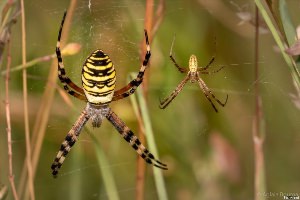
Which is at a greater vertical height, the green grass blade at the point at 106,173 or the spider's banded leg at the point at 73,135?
the spider's banded leg at the point at 73,135

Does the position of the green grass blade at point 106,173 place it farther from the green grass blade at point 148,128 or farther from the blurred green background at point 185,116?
the blurred green background at point 185,116

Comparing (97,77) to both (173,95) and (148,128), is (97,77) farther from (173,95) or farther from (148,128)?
(173,95)

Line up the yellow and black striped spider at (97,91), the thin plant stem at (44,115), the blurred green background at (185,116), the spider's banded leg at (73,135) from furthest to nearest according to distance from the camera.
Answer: the blurred green background at (185,116) → the thin plant stem at (44,115) → the spider's banded leg at (73,135) → the yellow and black striped spider at (97,91)

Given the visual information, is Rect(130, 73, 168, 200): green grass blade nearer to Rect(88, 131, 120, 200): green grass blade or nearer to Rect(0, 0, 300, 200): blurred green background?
Rect(88, 131, 120, 200): green grass blade

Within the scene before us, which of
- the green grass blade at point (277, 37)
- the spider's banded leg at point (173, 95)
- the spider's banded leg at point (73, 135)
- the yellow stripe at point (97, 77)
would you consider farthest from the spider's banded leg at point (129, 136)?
the green grass blade at point (277, 37)

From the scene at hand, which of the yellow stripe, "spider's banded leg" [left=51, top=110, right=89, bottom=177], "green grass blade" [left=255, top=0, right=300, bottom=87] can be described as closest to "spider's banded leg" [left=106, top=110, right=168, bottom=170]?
"spider's banded leg" [left=51, top=110, right=89, bottom=177]

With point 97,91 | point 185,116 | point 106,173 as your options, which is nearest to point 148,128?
point 106,173
